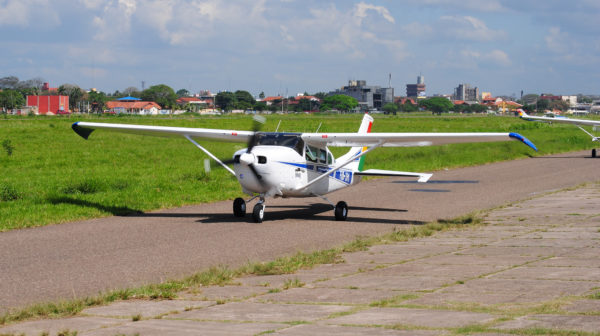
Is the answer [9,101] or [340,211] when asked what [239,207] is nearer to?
[340,211]

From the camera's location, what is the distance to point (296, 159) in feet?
52.7

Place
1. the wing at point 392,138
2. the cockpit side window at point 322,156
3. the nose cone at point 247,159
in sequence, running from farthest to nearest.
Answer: the cockpit side window at point 322,156
the wing at point 392,138
the nose cone at point 247,159

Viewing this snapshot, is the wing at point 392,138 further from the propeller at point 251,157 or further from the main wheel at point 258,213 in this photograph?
the main wheel at point 258,213

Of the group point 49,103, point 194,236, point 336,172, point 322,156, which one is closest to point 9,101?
point 49,103

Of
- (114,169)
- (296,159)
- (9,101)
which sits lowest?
(114,169)

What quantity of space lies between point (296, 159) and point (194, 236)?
338cm

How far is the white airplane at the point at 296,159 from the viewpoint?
1534 centimetres

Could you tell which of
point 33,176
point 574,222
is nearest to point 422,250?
point 574,222

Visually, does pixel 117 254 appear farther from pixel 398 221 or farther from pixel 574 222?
pixel 574 222

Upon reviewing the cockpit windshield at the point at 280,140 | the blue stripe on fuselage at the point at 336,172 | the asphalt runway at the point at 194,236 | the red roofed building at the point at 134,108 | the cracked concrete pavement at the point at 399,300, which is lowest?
the asphalt runway at the point at 194,236

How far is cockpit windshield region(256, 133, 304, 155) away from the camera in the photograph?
16000 mm

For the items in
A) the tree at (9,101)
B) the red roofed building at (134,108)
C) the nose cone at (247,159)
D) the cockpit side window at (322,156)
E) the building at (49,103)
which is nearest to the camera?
the nose cone at (247,159)

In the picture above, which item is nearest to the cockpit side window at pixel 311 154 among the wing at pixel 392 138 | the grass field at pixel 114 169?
the wing at pixel 392 138

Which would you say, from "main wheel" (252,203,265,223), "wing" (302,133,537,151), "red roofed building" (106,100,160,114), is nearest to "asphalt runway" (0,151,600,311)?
"main wheel" (252,203,265,223)
